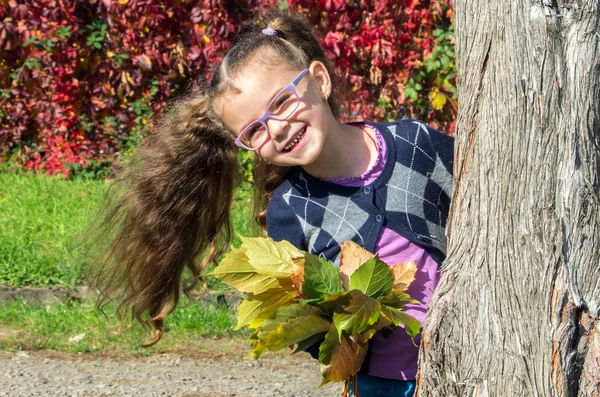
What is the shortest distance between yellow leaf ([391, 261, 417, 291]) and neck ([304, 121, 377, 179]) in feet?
1.41

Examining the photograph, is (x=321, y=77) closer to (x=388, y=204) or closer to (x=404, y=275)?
(x=388, y=204)

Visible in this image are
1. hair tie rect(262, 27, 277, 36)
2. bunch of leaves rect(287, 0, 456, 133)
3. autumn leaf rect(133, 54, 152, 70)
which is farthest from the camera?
autumn leaf rect(133, 54, 152, 70)

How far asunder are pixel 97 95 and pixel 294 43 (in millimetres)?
4724

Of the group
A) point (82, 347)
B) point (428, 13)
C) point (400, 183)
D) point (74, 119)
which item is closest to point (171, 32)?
point (74, 119)

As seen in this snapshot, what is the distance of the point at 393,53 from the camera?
6.34 meters

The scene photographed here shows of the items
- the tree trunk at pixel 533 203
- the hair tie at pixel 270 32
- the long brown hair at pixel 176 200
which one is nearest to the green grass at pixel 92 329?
the long brown hair at pixel 176 200

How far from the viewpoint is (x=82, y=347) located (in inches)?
171

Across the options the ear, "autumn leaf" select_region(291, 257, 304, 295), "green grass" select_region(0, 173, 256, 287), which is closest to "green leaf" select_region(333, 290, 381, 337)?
"autumn leaf" select_region(291, 257, 304, 295)

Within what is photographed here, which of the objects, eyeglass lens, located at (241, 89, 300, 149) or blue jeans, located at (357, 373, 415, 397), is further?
blue jeans, located at (357, 373, 415, 397)

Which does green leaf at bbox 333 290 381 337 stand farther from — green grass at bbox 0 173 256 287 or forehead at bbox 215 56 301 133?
green grass at bbox 0 173 256 287

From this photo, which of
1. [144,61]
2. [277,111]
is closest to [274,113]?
[277,111]

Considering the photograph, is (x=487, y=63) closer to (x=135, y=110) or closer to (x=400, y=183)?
(x=400, y=183)

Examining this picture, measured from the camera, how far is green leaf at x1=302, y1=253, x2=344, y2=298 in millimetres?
2090

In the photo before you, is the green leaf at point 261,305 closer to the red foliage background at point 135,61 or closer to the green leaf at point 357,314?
the green leaf at point 357,314
